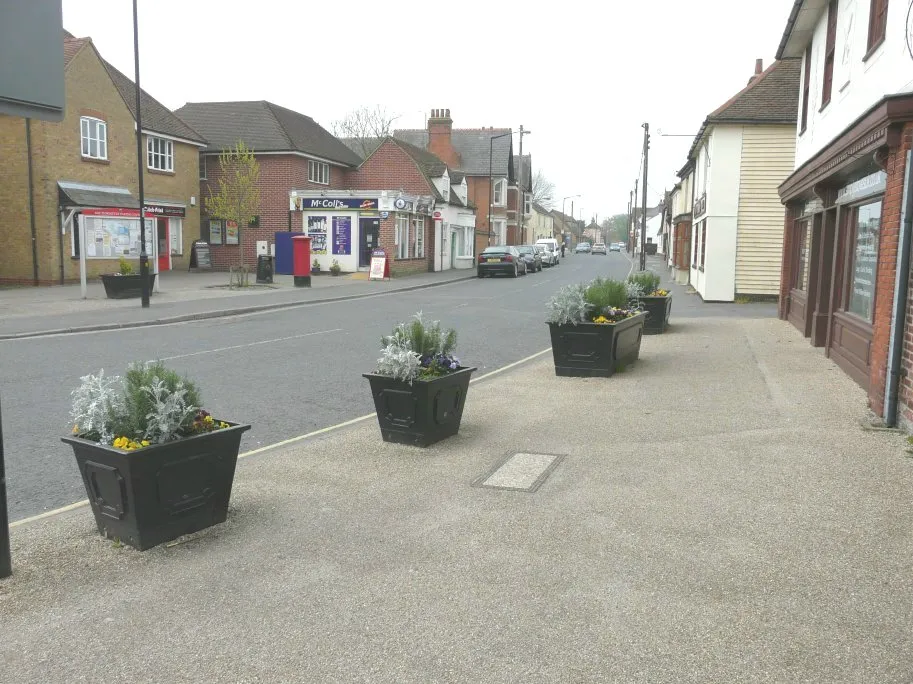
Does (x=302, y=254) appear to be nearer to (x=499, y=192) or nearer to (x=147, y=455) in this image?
(x=147, y=455)

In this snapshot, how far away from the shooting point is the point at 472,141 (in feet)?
205

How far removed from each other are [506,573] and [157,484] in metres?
1.97

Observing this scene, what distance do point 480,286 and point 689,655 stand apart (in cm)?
2930

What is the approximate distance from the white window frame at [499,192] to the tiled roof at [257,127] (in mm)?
20280

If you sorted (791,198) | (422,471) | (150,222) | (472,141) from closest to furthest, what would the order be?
(422,471)
(791,198)
(150,222)
(472,141)

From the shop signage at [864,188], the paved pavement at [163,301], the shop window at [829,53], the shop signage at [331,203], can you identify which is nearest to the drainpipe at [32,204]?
the paved pavement at [163,301]

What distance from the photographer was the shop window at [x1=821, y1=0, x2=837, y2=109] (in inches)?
464

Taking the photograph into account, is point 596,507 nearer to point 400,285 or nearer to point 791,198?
point 791,198

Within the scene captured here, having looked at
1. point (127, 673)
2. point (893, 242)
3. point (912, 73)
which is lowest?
point (127, 673)

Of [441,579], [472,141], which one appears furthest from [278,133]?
[441,579]

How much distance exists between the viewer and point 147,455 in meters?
4.28

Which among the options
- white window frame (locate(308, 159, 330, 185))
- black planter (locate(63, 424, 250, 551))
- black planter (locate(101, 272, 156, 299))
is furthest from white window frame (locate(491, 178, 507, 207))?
black planter (locate(63, 424, 250, 551))

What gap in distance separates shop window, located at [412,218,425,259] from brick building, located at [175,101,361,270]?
4.72m

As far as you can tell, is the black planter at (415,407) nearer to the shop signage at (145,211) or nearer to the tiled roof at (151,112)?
the shop signage at (145,211)
